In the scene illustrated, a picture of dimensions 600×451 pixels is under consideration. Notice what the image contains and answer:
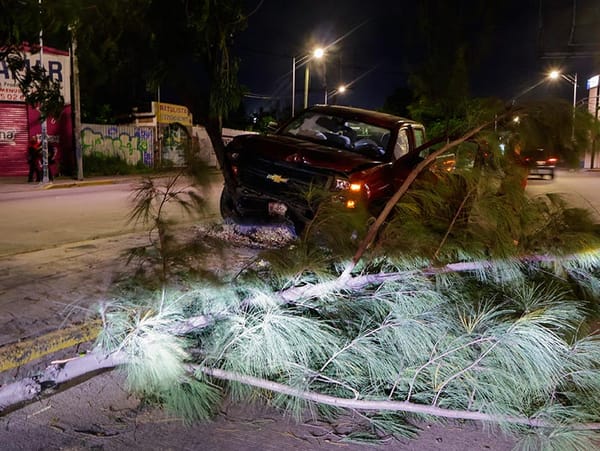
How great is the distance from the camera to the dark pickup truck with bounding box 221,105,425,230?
6473 mm

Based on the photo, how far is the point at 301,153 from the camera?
6805 mm

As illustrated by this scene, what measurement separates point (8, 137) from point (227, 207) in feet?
54.5

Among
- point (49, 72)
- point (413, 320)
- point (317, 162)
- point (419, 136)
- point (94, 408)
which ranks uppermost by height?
point (49, 72)

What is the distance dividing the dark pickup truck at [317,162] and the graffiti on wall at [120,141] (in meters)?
17.6

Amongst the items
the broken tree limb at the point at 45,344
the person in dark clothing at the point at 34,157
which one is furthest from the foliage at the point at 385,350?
the person in dark clothing at the point at 34,157

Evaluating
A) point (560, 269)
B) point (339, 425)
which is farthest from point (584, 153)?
point (339, 425)

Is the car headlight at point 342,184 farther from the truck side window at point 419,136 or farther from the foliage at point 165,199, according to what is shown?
the foliage at point 165,199

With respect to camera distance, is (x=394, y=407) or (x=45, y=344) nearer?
(x=394, y=407)

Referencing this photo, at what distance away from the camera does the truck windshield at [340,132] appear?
7668mm

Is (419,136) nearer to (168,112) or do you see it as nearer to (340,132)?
(340,132)

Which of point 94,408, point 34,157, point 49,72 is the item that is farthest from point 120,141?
point 94,408

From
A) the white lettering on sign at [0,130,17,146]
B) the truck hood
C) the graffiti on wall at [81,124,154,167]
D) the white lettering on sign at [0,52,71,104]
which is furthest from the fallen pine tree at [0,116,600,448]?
the graffiti on wall at [81,124,154,167]

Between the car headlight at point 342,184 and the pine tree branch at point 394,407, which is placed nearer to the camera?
the pine tree branch at point 394,407

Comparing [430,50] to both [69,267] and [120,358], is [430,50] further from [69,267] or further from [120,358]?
[69,267]
